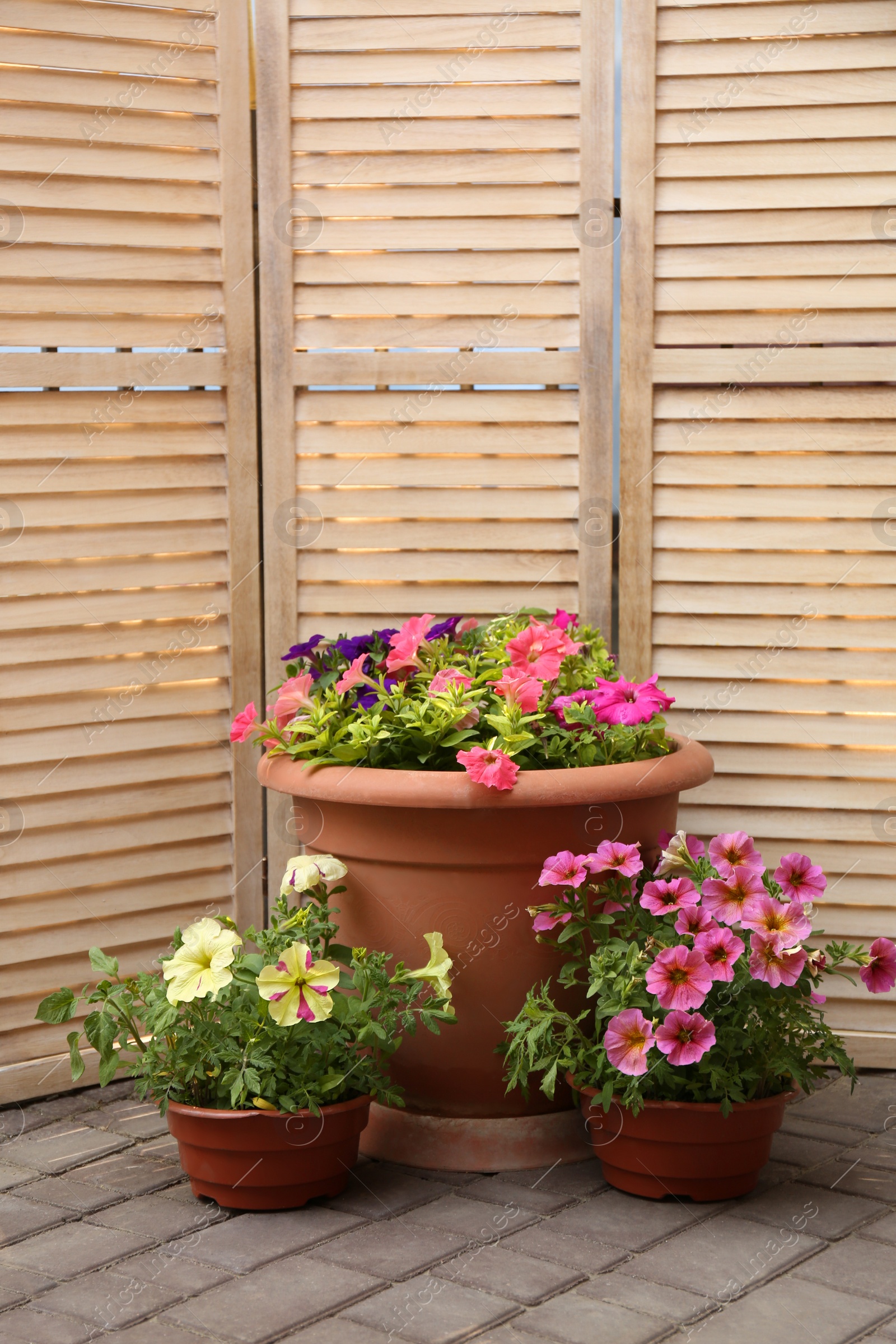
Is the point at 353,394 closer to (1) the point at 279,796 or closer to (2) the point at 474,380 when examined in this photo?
(2) the point at 474,380

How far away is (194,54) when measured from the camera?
315 centimetres

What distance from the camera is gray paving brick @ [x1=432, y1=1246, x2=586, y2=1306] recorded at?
6.91 feet

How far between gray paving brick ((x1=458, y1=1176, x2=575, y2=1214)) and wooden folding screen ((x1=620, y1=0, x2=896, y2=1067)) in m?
1.06

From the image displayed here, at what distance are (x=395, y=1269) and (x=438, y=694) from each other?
1056 mm

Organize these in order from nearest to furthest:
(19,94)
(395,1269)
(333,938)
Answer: (395,1269) → (333,938) → (19,94)

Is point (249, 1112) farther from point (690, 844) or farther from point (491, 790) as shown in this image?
Answer: point (690, 844)

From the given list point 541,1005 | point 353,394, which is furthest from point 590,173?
point 541,1005

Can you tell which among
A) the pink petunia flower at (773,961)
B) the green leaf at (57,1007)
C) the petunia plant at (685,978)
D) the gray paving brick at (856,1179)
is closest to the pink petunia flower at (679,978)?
the petunia plant at (685,978)

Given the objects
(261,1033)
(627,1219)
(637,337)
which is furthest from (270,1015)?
(637,337)

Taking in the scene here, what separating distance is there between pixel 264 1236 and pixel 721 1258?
0.80m

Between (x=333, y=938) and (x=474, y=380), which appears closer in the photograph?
(x=333, y=938)

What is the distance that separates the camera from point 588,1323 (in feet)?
→ 6.60

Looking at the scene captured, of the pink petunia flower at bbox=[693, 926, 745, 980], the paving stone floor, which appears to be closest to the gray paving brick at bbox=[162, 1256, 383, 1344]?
the paving stone floor

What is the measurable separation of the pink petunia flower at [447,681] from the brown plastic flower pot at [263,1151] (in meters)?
0.80
